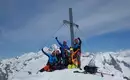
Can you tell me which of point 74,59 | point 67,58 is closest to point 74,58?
point 74,59

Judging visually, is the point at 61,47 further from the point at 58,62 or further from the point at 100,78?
the point at 100,78

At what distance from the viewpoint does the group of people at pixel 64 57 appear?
69.2 ft

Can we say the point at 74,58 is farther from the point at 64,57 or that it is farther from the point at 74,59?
the point at 64,57

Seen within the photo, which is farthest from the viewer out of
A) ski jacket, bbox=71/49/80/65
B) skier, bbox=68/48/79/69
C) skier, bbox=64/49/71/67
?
skier, bbox=64/49/71/67

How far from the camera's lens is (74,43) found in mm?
21438

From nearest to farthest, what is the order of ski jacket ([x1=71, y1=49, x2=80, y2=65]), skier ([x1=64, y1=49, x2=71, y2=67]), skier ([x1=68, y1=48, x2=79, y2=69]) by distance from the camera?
skier ([x1=68, y1=48, x2=79, y2=69]) < ski jacket ([x1=71, y1=49, x2=80, y2=65]) < skier ([x1=64, y1=49, x2=71, y2=67])

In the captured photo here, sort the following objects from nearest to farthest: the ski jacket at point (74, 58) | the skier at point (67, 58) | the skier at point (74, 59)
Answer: the skier at point (74, 59) < the ski jacket at point (74, 58) < the skier at point (67, 58)

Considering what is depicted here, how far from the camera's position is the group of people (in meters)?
21.1

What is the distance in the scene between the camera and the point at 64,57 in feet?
69.9

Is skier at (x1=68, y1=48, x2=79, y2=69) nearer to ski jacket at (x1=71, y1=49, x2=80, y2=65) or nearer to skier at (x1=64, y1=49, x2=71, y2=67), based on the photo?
ski jacket at (x1=71, y1=49, x2=80, y2=65)

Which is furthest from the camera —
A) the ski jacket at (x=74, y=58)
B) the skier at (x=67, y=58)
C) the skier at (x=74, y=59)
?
the skier at (x=67, y=58)

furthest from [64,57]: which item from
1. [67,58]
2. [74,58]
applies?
[74,58]

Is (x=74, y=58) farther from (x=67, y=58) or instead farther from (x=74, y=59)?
(x=67, y=58)

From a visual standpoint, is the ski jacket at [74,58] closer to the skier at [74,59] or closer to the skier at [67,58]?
the skier at [74,59]
